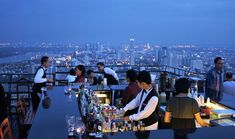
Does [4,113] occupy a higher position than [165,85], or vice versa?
[165,85]

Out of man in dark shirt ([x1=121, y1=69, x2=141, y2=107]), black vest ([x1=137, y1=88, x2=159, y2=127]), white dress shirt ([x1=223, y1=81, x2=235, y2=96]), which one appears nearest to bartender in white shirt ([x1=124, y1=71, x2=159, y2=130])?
black vest ([x1=137, y1=88, x2=159, y2=127])

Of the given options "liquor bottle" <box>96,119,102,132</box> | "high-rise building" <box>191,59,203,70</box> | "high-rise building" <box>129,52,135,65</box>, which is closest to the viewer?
"liquor bottle" <box>96,119,102,132</box>

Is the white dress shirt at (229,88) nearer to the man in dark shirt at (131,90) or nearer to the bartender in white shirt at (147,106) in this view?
the man in dark shirt at (131,90)

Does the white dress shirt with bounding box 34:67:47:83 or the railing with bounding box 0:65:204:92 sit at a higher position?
the white dress shirt with bounding box 34:67:47:83

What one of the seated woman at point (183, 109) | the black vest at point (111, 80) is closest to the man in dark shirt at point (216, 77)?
the black vest at point (111, 80)

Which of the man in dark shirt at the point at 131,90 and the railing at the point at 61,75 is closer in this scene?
the man in dark shirt at the point at 131,90

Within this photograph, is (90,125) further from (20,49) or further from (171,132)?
(20,49)

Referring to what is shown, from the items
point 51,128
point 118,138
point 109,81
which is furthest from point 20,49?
point 118,138

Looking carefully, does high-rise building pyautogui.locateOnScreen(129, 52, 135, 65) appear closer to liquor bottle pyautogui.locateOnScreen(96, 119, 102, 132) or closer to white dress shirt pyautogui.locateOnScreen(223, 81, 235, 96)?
white dress shirt pyautogui.locateOnScreen(223, 81, 235, 96)
